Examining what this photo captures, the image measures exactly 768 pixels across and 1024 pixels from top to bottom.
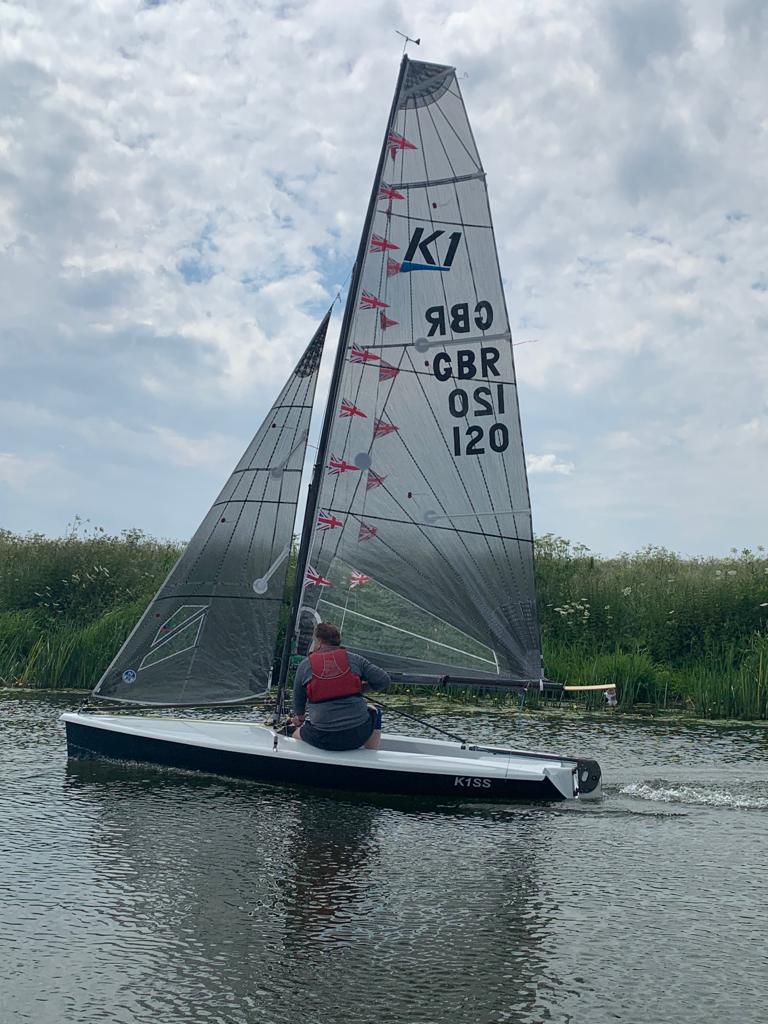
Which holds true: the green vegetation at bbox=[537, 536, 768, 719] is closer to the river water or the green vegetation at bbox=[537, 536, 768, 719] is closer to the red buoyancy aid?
the river water

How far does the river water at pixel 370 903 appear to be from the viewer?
538 cm

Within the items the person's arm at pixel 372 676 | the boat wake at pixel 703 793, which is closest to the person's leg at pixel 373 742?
the person's arm at pixel 372 676

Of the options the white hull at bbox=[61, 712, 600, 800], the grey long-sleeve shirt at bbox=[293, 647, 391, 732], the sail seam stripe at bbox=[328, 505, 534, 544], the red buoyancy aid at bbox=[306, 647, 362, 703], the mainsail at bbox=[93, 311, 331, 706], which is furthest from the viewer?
the sail seam stripe at bbox=[328, 505, 534, 544]

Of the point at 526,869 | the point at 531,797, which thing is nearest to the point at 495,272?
the point at 531,797

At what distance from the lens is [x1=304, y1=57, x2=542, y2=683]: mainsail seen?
11.5 m

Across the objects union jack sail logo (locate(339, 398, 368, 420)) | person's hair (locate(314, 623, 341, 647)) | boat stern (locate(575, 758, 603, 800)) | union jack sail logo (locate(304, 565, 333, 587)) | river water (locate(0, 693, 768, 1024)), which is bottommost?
river water (locate(0, 693, 768, 1024))

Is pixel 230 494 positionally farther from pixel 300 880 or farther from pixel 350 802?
pixel 300 880

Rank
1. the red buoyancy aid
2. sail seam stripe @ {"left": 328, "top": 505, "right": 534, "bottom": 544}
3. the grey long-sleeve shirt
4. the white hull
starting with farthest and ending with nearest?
sail seam stripe @ {"left": 328, "top": 505, "right": 534, "bottom": 544}
the grey long-sleeve shirt
the red buoyancy aid
the white hull

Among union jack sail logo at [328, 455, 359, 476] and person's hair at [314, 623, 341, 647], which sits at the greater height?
union jack sail logo at [328, 455, 359, 476]

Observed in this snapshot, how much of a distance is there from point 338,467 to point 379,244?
2440 millimetres

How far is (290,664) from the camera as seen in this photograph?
1138 centimetres

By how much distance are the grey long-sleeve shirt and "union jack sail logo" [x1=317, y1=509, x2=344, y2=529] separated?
1688 mm

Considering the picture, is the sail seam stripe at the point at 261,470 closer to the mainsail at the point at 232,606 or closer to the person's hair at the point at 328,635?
the mainsail at the point at 232,606

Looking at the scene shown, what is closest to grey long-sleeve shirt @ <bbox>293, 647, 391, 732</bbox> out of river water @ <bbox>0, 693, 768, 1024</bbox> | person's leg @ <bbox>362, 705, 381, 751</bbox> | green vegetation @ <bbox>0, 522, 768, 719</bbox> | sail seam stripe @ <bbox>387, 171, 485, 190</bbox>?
person's leg @ <bbox>362, 705, 381, 751</bbox>
